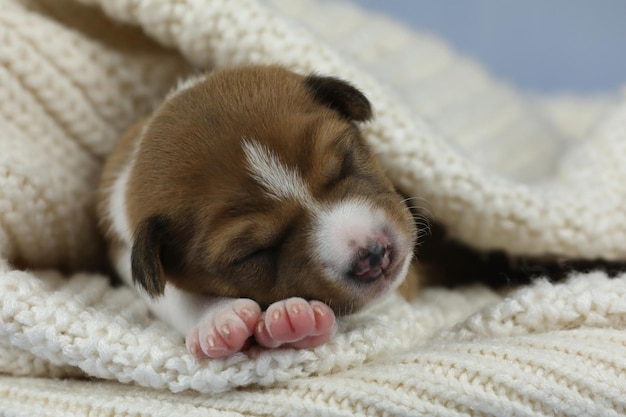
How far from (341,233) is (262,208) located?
18cm

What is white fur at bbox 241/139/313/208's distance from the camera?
4.82 feet

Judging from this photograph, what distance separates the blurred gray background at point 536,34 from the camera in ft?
12.4

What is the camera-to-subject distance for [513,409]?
4.59ft

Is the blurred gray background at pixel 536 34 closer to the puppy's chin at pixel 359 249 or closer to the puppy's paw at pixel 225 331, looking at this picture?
the puppy's chin at pixel 359 249

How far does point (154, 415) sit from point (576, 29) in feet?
11.1

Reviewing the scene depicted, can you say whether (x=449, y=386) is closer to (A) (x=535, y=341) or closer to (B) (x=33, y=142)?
(A) (x=535, y=341)

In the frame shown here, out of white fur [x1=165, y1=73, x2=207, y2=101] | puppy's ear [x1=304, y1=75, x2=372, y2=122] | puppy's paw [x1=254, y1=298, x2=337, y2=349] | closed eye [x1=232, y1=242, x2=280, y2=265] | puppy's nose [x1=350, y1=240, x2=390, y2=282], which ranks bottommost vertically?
puppy's paw [x1=254, y1=298, x2=337, y2=349]

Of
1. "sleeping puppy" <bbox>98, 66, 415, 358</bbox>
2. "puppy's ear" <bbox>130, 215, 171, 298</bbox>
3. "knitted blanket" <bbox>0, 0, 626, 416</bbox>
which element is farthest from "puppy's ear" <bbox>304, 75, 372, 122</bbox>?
"puppy's ear" <bbox>130, 215, 171, 298</bbox>

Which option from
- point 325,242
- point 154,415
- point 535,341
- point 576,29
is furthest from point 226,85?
point 576,29

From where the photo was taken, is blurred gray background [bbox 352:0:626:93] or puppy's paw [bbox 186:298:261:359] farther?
blurred gray background [bbox 352:0:626:93]

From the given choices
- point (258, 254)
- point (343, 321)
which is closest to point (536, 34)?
point (343, 321)

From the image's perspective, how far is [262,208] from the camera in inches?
58.0

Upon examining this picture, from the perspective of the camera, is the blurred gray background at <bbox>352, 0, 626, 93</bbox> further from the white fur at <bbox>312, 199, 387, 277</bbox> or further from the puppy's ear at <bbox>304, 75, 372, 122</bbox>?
the white fur at <bbox>312, 199, 387, 277</bbox>

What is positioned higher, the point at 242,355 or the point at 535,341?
the point at 535,341
